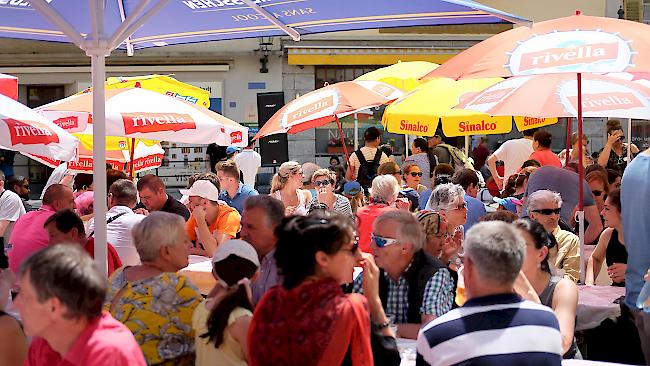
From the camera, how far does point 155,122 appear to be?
28.9 feet

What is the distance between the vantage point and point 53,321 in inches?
124

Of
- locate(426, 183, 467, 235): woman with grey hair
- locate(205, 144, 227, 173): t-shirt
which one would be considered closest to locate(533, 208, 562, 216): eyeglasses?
locate(426, 183, 467, 235): woman with grey hair

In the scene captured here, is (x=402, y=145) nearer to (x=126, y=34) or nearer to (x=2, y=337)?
(x=126, y=34)

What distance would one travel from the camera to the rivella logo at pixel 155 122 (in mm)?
8758

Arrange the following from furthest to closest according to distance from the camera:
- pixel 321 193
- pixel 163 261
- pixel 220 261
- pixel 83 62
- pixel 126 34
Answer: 1. pixel 83 62
2. pixel 321 193
3. pixel 126 34
4. pixel 163 261
5. pixel 220 261

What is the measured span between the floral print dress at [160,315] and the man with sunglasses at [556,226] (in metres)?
3.24

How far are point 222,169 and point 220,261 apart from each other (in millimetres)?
5628

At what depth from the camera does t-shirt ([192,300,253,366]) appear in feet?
13.2

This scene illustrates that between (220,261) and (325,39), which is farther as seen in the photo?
(325,39)

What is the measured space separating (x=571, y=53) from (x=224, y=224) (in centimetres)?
353

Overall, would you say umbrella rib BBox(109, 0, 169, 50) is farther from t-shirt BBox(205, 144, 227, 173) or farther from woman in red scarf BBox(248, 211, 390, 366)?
t-shirt BBox(205, 144, 227, 173)

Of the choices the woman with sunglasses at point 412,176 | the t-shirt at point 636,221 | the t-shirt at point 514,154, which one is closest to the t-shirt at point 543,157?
the woman with sunglasses at point 412,176

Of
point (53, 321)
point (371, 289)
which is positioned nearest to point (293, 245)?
point (371, 289)

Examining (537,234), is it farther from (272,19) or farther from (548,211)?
(272,19)
